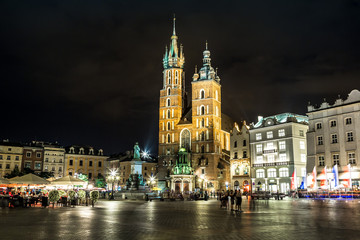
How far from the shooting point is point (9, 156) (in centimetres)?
9050

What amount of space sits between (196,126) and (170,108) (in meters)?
10.1

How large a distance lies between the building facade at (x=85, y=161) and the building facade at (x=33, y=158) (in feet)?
24.1

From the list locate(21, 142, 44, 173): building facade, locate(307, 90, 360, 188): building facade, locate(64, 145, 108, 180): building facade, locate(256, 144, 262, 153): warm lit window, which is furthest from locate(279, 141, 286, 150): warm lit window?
locate(21, 142, 44, 173): building facade

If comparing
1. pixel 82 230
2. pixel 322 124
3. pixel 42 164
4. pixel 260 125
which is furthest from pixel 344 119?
pixel 42 164

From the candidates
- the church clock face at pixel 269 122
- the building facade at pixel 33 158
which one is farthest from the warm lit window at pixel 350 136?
the building facade at pixel 33 158

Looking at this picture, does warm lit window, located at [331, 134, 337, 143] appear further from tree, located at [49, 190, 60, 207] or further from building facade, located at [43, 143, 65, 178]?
building facade, located at [43, 143, 65, 178]

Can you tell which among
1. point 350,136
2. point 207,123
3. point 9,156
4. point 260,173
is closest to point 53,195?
point 350,136

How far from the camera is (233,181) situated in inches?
3041

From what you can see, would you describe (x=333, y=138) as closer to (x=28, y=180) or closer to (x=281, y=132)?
(x=281, y=132)

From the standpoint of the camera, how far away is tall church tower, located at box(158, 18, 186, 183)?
3750 inches

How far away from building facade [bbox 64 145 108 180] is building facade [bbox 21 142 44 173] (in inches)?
289

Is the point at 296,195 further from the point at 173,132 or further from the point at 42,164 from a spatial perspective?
the point at 42,164

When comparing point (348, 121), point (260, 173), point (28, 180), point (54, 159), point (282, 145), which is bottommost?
point (28, 180)

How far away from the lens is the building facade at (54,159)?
97219mm
